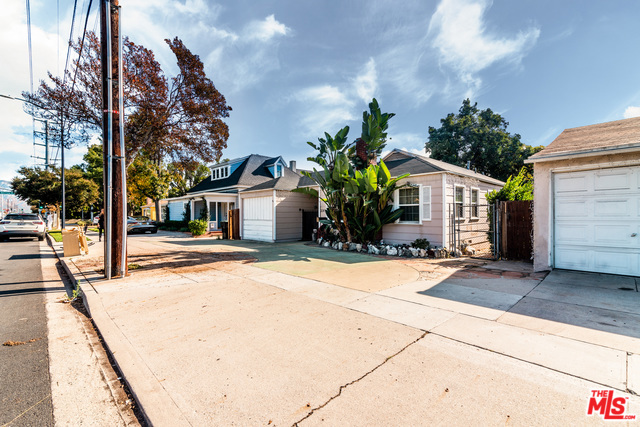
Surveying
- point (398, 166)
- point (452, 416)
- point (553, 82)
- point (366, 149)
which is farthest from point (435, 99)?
point (452, 416)

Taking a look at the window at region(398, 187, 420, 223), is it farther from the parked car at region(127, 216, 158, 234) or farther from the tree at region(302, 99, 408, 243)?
the parked car at region(127, 216, 158, 234)

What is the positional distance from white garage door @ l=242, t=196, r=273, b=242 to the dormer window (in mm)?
11571

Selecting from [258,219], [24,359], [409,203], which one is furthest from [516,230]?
[258,219]

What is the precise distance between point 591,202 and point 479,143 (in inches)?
911

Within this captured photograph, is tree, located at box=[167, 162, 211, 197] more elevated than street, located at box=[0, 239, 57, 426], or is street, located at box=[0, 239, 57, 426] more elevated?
tree, located at box=[167, 162, 211, 197]

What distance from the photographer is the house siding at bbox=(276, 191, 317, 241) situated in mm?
14781

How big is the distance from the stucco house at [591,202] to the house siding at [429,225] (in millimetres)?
3435

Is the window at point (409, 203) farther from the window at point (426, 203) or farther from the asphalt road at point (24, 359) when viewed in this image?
the asphalt road at point (24, 359)

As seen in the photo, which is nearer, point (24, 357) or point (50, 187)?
point (24, 357)

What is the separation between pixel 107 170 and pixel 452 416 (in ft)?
24.9

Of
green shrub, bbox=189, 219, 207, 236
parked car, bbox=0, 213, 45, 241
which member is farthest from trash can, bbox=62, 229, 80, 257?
parked car, bbox=0, 213, 45, 241

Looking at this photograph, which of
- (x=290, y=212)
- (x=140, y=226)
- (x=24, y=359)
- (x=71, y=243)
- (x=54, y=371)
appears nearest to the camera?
(x=54, y=371)

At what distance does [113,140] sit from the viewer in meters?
6.38

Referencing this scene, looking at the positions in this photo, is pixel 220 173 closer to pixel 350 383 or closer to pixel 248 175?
pixel 248 175
